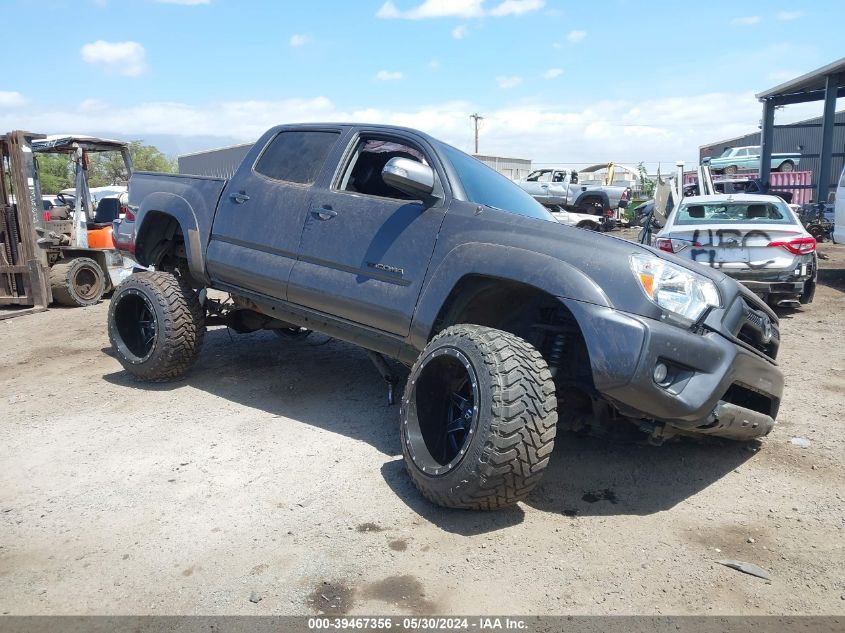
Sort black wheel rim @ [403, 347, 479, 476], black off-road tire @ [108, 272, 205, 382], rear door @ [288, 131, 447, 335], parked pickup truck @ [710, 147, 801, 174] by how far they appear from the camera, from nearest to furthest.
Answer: black wheel rim @ [403, 347, 479, 476]
rear door @ [288, 131, 447, 335]
black off-road tire @ [108, 272, 205, 382]
parked pickup truck @ [710, 147, 801, 174]

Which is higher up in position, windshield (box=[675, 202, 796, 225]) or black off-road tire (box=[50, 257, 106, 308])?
windshield (box=[675, 202, 796, 225])

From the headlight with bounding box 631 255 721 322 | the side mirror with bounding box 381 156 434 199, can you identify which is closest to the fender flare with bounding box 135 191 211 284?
the side mirror with bounding box 381 156 434 199

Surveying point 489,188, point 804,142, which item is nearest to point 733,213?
point 489,188

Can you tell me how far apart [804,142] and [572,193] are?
19.5 m

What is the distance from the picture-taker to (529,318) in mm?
4117

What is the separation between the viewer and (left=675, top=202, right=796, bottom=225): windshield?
8.70 m

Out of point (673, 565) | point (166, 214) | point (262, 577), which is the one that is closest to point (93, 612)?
point (262, 577)

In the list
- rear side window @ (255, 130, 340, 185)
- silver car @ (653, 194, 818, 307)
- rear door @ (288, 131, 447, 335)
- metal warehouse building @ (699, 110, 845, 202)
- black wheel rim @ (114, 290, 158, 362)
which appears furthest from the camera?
metal warehouse building @ (699, 110, 845, 202)

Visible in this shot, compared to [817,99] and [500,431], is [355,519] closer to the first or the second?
[500,431]

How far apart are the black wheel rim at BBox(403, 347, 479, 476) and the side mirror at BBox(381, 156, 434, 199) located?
944 millimetres

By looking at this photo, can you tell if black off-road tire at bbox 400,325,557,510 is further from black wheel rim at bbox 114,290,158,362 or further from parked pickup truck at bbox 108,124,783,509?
black wheel rim at bbox 114,290,158,362

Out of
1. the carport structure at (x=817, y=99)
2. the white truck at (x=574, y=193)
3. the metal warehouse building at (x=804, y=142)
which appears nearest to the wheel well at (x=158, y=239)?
the white truck at (x=574, y=193)

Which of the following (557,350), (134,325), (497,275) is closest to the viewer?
(497,275)

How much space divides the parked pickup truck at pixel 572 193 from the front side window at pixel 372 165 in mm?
19196
